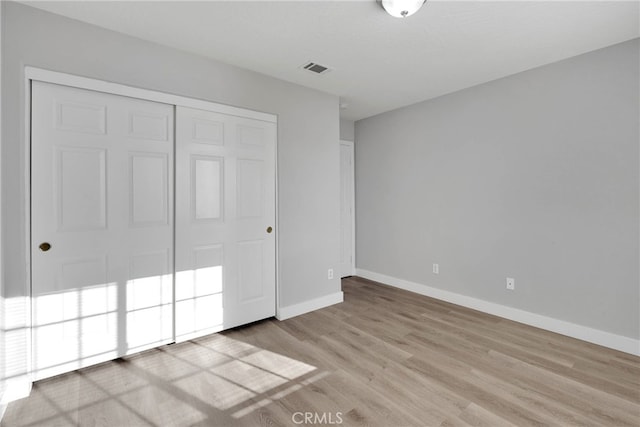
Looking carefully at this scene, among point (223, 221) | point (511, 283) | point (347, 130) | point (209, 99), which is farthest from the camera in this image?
point (347, 130)

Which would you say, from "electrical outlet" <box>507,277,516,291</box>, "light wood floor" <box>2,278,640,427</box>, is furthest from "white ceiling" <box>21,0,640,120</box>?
"light wood floor" <box>2,278,640,427</box>

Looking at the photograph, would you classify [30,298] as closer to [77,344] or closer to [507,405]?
[77,344]

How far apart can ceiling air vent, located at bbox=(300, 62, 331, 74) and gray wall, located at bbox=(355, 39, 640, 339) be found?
1.62 m

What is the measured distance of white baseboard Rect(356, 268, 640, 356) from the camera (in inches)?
97.3

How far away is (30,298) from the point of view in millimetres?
1991

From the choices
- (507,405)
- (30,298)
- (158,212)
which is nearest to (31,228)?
(30,298)

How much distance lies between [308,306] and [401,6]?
2.85 meters

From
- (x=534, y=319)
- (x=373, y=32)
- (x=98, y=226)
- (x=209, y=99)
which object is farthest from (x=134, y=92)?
(x=534, y=319)

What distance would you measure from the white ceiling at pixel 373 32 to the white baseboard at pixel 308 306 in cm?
244

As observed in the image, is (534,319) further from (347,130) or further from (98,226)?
(98,226)

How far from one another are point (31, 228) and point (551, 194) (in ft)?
13.9

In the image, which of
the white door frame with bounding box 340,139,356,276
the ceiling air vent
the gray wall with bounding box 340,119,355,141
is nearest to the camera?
the ceiling air vent

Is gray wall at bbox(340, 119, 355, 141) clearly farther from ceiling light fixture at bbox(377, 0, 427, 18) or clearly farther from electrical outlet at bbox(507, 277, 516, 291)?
electrical outlet at bbox(507, 277, 516, 291)

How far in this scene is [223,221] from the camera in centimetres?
281
